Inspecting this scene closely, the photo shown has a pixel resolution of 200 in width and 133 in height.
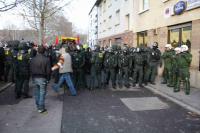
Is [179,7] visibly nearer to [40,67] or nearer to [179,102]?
[179,102]

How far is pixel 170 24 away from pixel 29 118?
29.2 ft

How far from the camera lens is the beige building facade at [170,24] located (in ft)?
34.7

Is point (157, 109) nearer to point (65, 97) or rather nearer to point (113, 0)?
point (65, 97)

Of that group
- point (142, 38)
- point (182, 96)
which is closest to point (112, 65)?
point (182, 96)

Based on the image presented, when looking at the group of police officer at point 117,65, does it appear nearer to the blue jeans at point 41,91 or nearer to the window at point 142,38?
the blue jeans at point 41,91

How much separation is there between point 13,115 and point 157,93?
526cm

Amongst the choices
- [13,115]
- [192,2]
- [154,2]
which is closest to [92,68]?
[13,115]

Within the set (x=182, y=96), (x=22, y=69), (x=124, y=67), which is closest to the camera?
(x=22, y=69)

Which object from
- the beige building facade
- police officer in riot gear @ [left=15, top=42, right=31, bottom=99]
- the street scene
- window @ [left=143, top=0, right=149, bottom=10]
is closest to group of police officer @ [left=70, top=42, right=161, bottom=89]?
the street scene

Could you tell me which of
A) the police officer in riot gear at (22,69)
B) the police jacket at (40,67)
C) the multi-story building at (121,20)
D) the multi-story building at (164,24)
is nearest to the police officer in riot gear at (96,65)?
the police officer in riot gear at (22,69)

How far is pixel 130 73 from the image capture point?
11.7m

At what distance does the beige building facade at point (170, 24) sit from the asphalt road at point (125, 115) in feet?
10.2

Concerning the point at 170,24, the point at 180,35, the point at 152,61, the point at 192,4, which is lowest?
the point at 152,61

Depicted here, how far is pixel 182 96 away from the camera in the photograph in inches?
349
